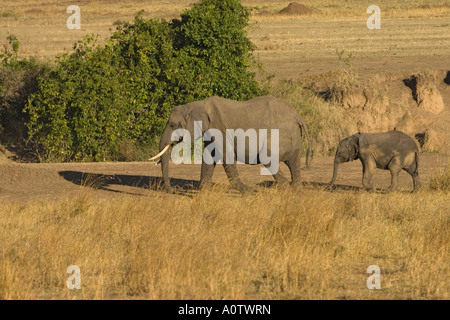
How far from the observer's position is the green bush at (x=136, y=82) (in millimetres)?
17594

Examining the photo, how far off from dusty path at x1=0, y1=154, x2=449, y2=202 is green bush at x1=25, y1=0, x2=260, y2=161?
139 centimetres

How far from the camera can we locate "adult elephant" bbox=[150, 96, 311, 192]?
13.2m

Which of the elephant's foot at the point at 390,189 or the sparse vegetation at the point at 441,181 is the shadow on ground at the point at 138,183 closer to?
the elephant's foot at the point at 390,189

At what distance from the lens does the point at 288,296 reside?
823cm

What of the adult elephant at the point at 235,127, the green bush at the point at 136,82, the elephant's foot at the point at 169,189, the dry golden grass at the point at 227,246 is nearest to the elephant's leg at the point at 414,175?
the dry golden grass at the point at 227,246

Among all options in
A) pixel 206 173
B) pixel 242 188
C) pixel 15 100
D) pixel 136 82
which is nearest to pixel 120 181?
pixel 206 173

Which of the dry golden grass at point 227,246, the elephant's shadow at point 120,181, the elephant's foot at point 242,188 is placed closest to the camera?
the dry golden grass at point 227,246

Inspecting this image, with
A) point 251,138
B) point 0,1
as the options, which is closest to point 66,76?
point 251,138

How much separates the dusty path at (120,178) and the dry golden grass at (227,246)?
1.41 m

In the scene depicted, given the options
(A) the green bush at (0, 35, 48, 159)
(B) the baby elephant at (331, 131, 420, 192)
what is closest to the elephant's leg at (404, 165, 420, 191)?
(B) the baby elephant at (331, 131, 420, 192)

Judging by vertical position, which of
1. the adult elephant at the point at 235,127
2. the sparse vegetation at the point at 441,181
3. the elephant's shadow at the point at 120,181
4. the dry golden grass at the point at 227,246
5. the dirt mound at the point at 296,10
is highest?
the dirt mound at the point at 296,10

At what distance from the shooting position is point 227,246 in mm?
9391

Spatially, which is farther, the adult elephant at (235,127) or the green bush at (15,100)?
the green bush at (15,100)

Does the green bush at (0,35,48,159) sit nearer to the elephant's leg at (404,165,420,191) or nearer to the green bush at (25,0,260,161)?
the green bush at (25,0,260,161)
